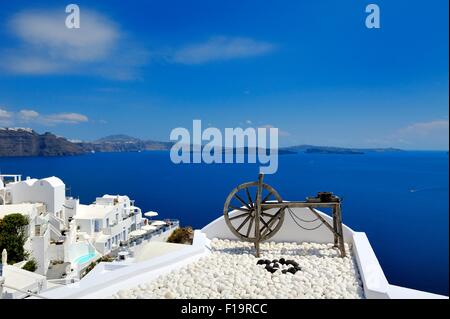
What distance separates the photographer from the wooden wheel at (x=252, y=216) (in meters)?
7.04

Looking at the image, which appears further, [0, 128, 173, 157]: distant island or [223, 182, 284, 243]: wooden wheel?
[0, 128, 173, 157]: distant island

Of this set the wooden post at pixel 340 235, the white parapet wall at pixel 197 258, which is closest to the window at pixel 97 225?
the white parapet wall at pixel 197 258

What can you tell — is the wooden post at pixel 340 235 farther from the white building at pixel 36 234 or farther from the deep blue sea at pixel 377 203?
the deep blue sea at pixel 377 203

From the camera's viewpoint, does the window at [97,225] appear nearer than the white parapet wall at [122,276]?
No

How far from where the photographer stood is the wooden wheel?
7.04 meters

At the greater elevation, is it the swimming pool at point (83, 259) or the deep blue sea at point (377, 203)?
the swimming pool at point (83, 259)

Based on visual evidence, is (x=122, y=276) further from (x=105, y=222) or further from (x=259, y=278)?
(x=105, y=222)

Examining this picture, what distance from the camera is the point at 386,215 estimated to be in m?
53.5

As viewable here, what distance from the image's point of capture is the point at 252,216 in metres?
7.23

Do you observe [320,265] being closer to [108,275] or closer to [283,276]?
[283,276]

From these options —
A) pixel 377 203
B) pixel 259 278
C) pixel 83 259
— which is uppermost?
pixel 259 278

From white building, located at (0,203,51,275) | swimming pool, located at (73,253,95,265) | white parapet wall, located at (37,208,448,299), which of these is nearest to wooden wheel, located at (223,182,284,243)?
white parapet wall, located at (37,208,448,299)

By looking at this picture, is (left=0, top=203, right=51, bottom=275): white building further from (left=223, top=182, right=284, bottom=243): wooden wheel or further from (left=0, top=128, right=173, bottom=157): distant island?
(left=0, top=128, right=173, bottom=157): distant island

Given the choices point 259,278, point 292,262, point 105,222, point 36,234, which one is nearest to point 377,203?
point 105,222
